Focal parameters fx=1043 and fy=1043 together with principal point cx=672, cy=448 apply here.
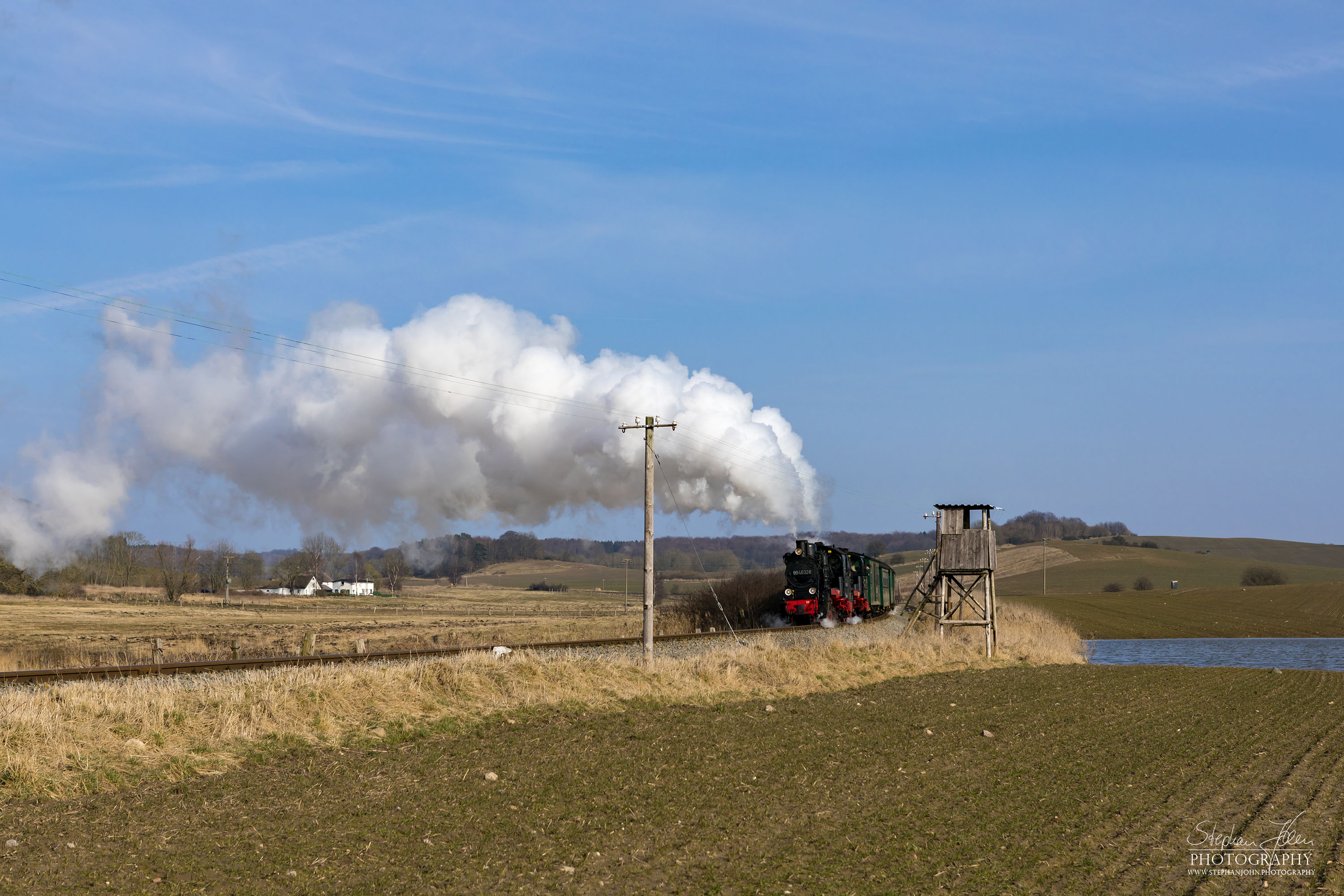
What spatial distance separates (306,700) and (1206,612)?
10000 centimetres

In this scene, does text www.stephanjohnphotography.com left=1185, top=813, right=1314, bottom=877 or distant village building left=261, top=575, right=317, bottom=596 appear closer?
text www.stephanjohnphotography.com left=1185, top=813, right=1314, bottom=877

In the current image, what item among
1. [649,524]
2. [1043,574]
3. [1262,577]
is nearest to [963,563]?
[649,524]

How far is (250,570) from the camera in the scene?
162m

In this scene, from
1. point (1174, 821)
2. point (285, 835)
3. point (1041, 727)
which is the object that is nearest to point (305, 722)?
point (285, 835)

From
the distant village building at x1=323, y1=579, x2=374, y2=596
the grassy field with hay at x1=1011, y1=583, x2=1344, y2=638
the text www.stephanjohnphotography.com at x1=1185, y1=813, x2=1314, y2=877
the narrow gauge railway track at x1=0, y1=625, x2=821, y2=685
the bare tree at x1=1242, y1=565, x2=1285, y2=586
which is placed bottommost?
the distant village building at x1=323, y1=579, x2=374, y2=596

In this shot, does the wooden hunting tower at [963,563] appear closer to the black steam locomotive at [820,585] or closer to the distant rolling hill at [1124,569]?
the black steam locomotive at [820,585]

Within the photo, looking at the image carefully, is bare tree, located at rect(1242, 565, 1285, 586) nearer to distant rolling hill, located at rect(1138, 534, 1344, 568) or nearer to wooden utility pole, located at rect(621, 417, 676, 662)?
distant rolling hill, located at rect(1138, 534, 1344, 568)

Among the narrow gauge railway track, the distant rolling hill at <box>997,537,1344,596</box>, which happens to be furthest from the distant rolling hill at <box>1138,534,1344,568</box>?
the narrow gauge railway track

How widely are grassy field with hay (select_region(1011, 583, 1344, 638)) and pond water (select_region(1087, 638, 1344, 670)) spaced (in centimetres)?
410

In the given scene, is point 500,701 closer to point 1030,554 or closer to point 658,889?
point 658,889

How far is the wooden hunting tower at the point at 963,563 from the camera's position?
47281 mm

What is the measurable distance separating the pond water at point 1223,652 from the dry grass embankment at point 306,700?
25.4 metres

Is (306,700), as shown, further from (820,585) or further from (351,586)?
(351,586)

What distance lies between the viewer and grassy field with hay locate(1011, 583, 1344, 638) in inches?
3393
